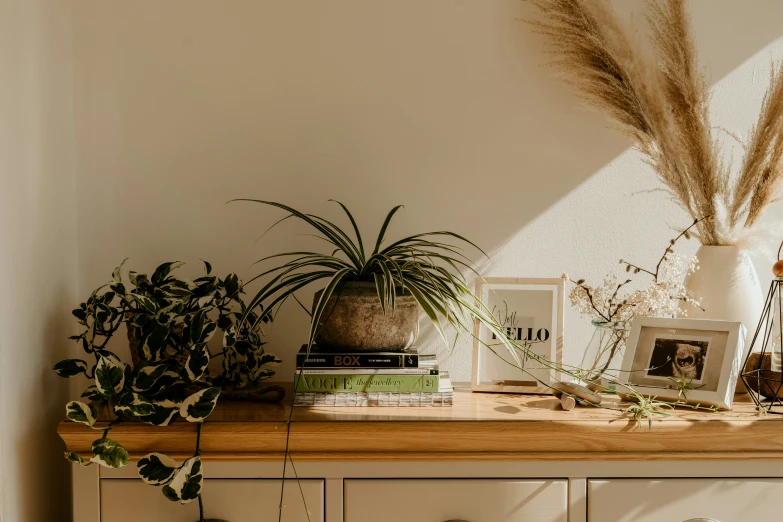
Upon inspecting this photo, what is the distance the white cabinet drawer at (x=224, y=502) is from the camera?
1317mm

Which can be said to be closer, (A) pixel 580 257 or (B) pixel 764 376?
(B) pixel 764 376

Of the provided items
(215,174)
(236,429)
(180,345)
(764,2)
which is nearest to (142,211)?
(215,174)

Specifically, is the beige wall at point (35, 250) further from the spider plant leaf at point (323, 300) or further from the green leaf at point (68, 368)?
the spider plant leaf at point (323, 300)

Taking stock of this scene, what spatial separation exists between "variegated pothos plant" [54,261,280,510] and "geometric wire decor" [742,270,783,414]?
1055 millimetres

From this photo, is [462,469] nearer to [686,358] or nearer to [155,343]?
[686,358]

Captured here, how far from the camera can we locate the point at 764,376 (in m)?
1.51

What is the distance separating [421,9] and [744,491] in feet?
4.21

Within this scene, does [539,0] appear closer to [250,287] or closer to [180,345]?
[250,287]

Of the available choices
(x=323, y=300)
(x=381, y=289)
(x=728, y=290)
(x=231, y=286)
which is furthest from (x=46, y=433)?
(x=728, y=290)

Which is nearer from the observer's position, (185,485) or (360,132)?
(185,485)

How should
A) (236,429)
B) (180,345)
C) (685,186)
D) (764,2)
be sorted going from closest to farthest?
1. (236,429)
2. (180,345)
3. (685,186)
4. (764,2)

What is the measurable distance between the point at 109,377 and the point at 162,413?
0.12 meters

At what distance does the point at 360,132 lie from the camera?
1.72 metres

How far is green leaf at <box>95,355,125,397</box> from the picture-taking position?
128 cm
